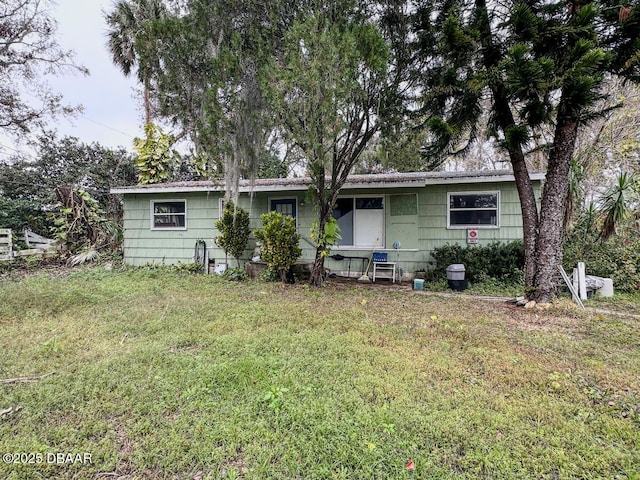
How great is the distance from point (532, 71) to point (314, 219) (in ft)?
18.2

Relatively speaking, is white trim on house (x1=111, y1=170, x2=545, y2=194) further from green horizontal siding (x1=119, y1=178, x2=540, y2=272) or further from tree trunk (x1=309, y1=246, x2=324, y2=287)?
tree trunk (x1=309, y1=246, x2=324, y2=287)

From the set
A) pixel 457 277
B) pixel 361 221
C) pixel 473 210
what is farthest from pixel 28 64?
pixel 457 277

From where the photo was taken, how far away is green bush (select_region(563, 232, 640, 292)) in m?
6.60

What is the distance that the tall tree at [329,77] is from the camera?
197 inches

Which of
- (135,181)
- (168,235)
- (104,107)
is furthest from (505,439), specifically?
(104,107)

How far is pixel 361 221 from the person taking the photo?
840cm

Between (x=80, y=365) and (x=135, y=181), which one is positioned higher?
(x=135, y=181)

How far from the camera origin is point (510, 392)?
8.51 ft

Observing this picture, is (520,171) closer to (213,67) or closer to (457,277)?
(457,277)

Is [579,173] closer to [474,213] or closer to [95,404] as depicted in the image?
[474,213]

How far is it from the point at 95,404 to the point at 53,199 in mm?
13175

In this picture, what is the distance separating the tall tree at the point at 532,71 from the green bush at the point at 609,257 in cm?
231

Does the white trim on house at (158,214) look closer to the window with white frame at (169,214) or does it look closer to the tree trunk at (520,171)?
the window with white frame at (169,214)

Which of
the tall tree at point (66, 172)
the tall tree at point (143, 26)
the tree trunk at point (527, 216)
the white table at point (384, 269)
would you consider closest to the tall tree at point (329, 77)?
the tall tree at point (143, 26)
